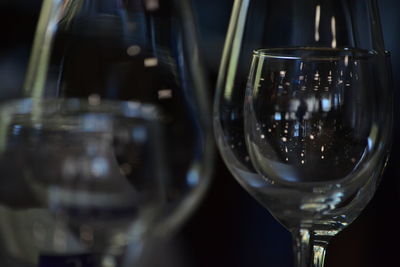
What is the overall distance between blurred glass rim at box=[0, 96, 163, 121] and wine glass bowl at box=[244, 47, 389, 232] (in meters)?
0.05

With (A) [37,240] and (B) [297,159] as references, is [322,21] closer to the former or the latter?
(B) [297,159]

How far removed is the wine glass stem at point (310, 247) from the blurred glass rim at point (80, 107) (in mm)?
96

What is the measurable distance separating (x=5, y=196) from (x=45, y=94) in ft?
0.24

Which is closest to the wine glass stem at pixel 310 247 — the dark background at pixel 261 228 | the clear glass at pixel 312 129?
the clear glass at pixel 312 129

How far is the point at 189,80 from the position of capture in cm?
42

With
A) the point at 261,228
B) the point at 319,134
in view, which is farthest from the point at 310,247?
the point at 261,228

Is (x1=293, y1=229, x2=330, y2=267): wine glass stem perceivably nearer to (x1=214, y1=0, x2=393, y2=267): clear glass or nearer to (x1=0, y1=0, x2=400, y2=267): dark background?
(x1=214, y1=0, x2=393, y2=267): clear glass

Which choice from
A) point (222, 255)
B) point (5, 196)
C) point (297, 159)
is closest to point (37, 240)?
point (5, 196)

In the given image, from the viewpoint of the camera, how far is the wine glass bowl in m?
0.39

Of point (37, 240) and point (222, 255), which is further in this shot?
point (222, 255)

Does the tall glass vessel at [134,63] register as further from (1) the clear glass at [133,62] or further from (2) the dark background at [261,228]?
(2) the dark background at [261,228]

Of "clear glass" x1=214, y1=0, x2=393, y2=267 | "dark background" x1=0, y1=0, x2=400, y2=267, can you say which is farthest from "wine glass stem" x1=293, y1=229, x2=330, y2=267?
"dark background" x1=0, y1=0, x2=400, y2=267

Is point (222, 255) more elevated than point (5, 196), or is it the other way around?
point (5, 196)

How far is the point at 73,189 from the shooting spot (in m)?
0.36
